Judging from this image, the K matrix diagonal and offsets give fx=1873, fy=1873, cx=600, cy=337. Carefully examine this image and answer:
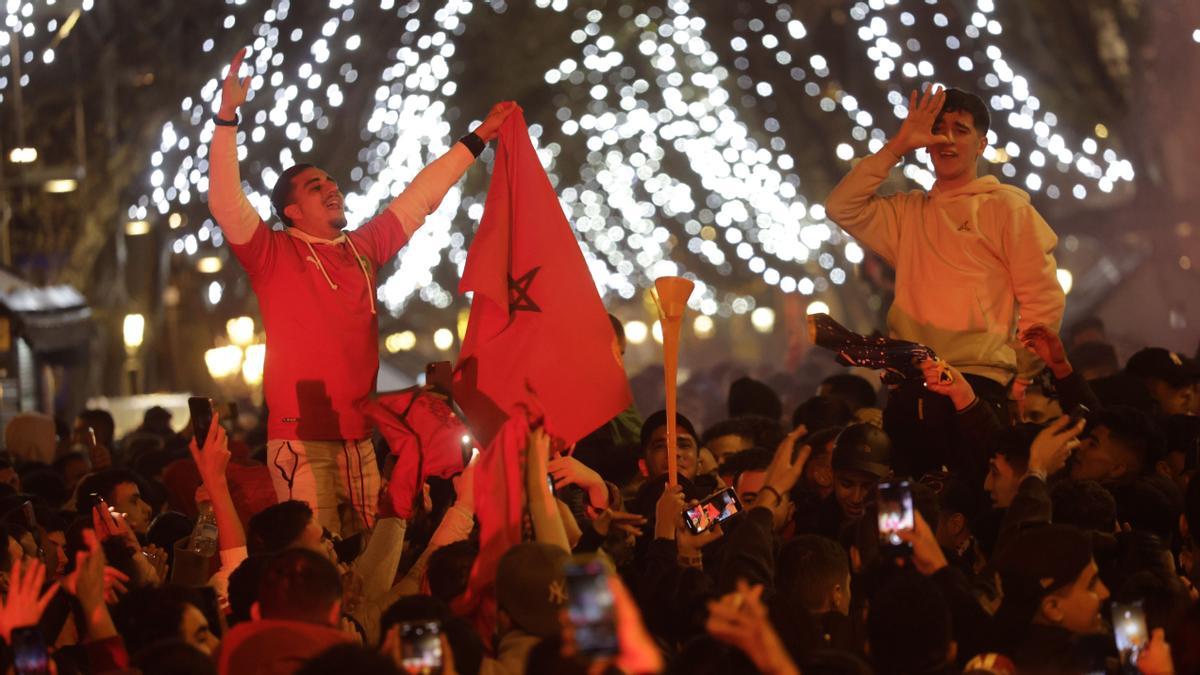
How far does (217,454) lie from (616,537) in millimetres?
1540

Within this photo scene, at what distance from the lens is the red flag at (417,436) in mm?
7855

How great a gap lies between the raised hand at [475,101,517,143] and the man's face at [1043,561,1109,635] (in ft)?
12.1

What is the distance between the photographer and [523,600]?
18.2ft

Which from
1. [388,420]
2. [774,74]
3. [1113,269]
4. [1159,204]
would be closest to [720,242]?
[774,74]

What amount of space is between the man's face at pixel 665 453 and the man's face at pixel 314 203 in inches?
72.3

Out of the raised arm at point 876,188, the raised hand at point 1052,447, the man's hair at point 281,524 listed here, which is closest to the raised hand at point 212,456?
the man's hair at point 281,524

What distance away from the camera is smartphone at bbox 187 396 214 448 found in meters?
7.17

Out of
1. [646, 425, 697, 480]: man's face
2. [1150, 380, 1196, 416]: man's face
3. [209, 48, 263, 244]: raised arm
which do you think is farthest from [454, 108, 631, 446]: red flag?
[1150, 380, 1196, 416]: man's face

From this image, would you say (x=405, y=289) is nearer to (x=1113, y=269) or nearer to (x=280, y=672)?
(x=1113, y=269)

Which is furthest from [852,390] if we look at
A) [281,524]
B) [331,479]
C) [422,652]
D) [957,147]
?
[422,652]

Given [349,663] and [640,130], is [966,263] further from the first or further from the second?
[640,130]

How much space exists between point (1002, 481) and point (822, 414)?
281cm

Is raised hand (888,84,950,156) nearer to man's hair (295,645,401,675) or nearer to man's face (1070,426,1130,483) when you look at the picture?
man's face (1070,426,1130,483)

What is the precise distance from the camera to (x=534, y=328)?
26.0 feet
